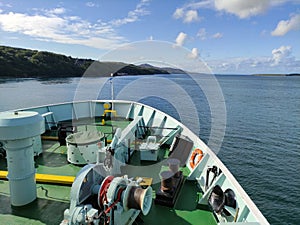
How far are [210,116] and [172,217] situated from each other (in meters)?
21.2

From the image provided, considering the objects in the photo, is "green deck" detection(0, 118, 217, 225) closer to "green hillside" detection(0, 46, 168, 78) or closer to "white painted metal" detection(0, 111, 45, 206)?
"white painted metal" detection(0, 111, 45, 206)

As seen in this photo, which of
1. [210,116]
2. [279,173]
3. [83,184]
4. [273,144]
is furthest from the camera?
[210,116]

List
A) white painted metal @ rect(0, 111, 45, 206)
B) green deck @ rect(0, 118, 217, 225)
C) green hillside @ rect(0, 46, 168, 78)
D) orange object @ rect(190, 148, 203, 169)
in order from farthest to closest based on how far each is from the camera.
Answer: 1. green hillside @ rect(0, 46, 168, 78)
2. orange object @ rect(190, 148, 203, 169)
3. green deck @ rect(0, 118, 217, 225)
4. white painted metal @ rect(0, 111, 45, 206)

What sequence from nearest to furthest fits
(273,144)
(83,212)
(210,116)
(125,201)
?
1. (83,212)
2. (125,201)
3. (273,144)
4. (210,116)

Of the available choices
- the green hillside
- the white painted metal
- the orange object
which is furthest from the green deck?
the green hillside

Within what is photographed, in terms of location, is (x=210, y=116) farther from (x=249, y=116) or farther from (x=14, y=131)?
(x=14, y=131)

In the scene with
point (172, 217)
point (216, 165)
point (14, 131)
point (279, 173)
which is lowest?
point (279, 173)

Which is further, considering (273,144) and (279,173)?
(273,144)

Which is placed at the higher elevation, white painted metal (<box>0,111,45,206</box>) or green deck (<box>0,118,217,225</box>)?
white painted metal (<box>0,111,45,206</box>)

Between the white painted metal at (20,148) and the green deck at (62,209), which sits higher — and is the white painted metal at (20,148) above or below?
above

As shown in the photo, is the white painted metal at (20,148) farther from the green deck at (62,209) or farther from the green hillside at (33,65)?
the green hillside at (33,65)

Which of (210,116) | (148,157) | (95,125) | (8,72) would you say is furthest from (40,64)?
(148,157)

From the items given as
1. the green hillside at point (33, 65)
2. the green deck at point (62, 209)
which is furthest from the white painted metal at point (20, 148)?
the green hillside at point (33, 65)

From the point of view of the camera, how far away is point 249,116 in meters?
25.1
